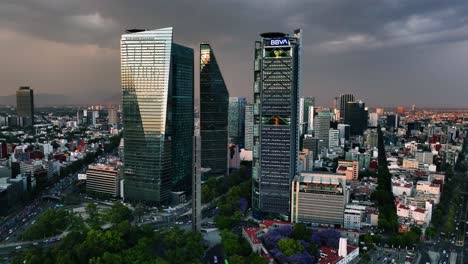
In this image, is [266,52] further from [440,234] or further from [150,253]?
[440,234]

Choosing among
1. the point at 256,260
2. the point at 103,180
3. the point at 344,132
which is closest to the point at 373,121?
the point at 344,132

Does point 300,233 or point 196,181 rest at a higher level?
point 196,181

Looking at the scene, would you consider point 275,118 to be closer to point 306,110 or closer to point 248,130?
point 248,130

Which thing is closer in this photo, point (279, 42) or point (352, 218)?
point (352, 218)

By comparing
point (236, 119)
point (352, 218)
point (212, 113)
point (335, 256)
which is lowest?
point (335, 256)

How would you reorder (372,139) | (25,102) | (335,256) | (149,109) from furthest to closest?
(25,102) < (372,139) < (149,109) < (335,256)

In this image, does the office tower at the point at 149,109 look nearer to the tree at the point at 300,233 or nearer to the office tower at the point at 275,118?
the office tower at the point at 275,118

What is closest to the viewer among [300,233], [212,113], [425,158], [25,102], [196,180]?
[300,233]
